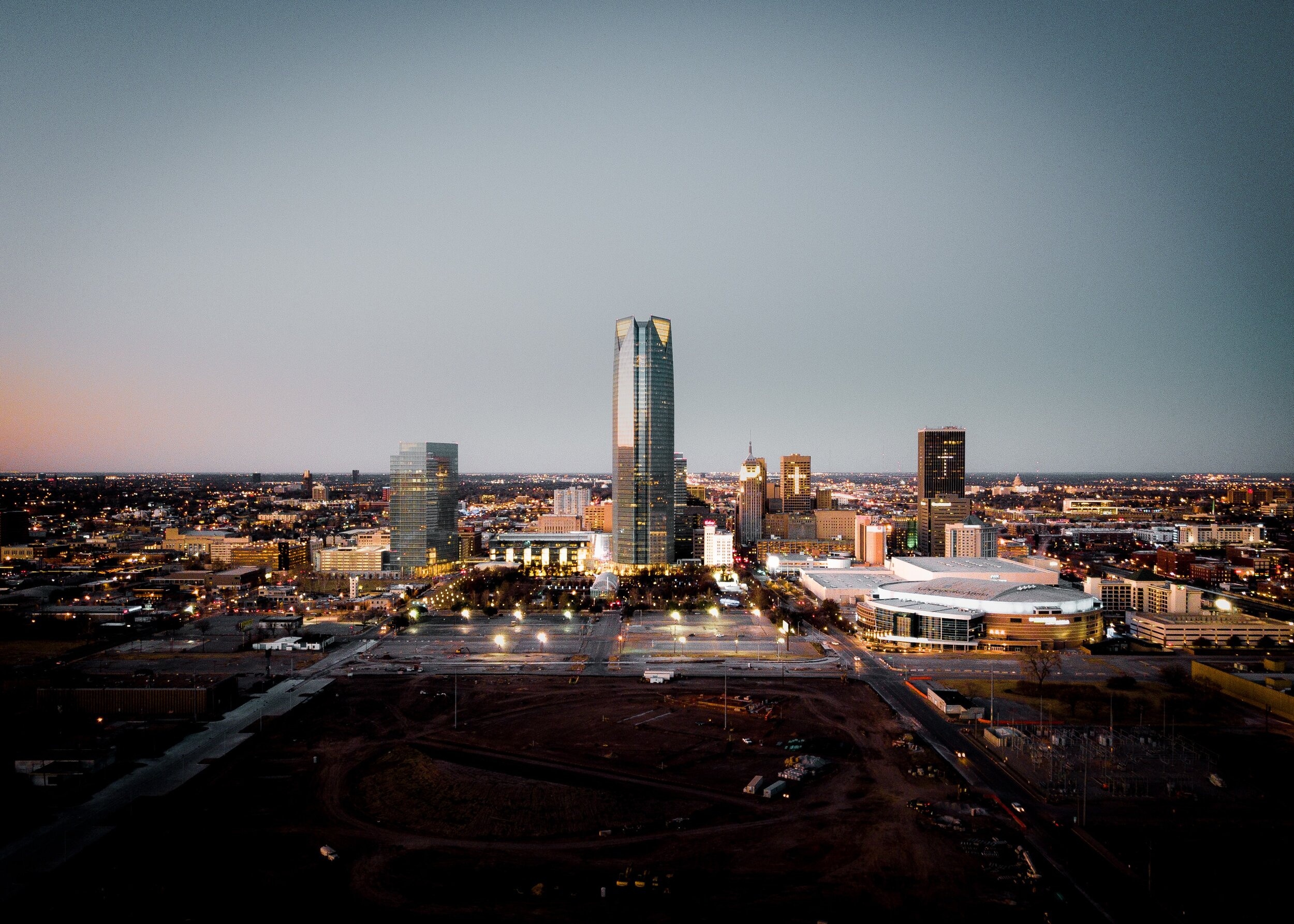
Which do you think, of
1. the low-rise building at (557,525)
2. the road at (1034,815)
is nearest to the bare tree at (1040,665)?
the road at (1034,815)

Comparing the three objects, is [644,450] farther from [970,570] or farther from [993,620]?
[993,620]

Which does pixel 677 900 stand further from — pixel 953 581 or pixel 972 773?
pixel 953 581

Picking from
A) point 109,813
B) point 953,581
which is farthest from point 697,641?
point 109,813

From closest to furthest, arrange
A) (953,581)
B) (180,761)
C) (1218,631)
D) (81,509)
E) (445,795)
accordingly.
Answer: (445,795), (180,761), (1218,631), (953,581), (81,509)

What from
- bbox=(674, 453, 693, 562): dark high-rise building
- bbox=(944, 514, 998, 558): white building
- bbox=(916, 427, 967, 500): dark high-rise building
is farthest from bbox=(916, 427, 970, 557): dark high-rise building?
bbox=(674, 453, 693, 562): dark high-rise building

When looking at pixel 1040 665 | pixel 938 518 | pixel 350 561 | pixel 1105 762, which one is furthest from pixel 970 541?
pixel 350 561

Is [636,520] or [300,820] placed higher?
[636,520]
